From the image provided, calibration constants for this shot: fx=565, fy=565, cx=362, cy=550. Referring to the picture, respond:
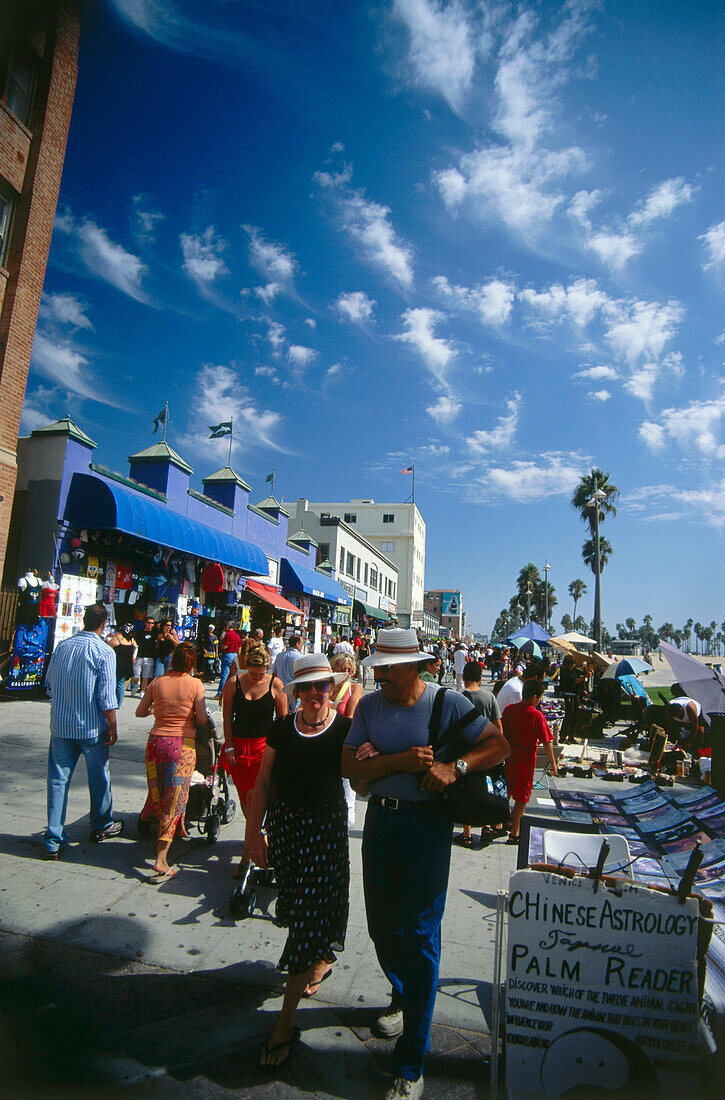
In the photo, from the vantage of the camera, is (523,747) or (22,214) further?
(22,214)

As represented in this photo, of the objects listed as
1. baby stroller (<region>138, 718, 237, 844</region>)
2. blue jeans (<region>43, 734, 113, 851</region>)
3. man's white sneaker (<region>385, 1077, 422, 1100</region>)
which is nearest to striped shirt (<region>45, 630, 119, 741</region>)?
blue jeans (<region>43, 734, 113, 851</region>)

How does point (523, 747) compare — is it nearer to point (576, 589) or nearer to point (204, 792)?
point (204, 792)

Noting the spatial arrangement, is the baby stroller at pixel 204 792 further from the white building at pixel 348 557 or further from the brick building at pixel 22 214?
the white building at pixel 348 557

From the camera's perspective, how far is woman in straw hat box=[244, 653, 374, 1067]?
2.80 meters

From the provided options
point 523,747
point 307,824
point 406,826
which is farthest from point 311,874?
point 523,747

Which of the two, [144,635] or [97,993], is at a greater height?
[144,635]

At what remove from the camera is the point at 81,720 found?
4.61 meters

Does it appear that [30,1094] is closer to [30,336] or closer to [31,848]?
[31,848]

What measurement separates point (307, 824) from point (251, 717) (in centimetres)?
166

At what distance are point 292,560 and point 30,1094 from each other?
23.7 meters

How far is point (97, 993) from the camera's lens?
297cm

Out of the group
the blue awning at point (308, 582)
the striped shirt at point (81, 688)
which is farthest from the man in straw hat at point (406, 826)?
the blue awning at point (308, 582)

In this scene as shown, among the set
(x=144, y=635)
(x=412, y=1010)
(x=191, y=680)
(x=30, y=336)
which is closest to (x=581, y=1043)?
(x=412, y=1010)

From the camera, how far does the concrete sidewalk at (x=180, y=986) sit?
2.48 meters
